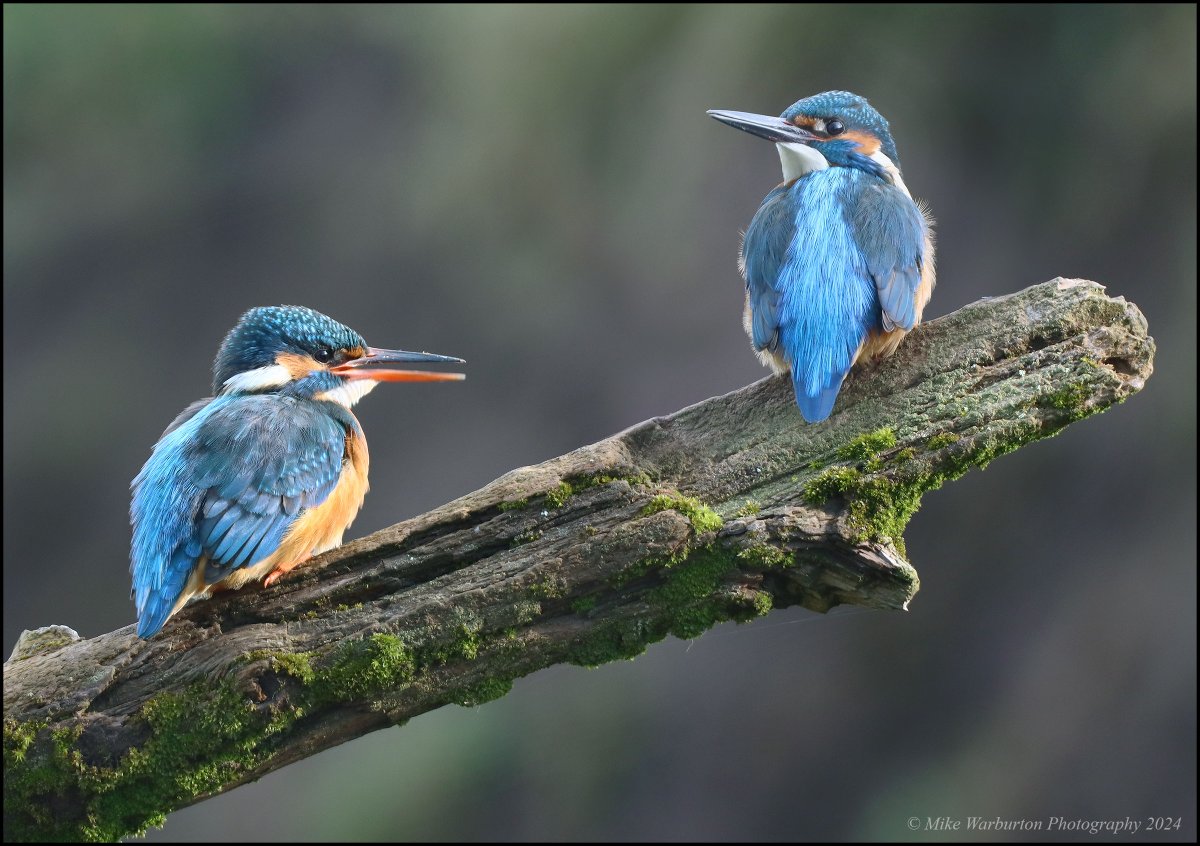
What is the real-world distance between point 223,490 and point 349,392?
52 centimetres

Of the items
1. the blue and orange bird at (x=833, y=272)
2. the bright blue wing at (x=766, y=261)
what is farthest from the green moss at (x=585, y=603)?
the bright blue wing at (x=766, y=261)

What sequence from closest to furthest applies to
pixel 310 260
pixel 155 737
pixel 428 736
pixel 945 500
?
pixel 155 737 → pixel 945 500 → pixel 428 736 → pixel 310 260

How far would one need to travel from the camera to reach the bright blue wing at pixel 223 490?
6.88 ft

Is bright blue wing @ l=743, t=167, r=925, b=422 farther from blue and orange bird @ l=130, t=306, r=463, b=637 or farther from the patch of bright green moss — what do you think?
blue and orange bird @ l=130, t=306, r=463, b=637

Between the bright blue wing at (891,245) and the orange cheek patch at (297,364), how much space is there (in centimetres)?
123

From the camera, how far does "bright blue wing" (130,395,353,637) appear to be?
82.6 inches

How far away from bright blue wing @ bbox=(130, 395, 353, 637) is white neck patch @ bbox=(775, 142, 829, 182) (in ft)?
4.18

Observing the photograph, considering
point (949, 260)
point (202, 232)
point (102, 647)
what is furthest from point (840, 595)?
point (202, 232)

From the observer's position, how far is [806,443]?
2.19m

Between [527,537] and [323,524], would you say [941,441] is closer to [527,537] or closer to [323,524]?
[527,537]

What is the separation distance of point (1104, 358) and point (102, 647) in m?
1.94

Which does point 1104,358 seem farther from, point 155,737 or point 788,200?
point 155,737

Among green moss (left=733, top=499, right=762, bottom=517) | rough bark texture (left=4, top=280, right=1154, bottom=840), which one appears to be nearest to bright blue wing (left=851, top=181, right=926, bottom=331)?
rough bark texture (left=4, top=280, right=1154, bottom=840)

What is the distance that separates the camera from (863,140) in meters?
2.78
